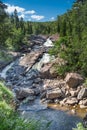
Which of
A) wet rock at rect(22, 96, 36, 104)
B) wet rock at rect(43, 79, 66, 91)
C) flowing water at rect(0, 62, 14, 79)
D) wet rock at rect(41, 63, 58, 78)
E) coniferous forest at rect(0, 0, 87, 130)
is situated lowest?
flowing water at rect(0, 62, 14, 79)

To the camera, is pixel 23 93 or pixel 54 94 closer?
pixel 54 94

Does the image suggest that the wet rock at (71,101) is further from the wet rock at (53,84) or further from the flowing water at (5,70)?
the flowing water at (5,70)

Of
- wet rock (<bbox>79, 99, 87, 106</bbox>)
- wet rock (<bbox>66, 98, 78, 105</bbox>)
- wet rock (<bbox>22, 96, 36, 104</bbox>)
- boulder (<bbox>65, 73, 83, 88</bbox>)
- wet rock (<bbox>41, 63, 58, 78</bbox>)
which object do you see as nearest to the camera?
wet rock (<bbox>79, 99, 87, 106</bbox>)

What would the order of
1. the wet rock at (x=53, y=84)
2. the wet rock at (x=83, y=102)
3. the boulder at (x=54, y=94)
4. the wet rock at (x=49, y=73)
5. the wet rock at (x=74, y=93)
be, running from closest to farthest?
the wet rock at (x=83, y=102) < the boulder at (x=54, y=94) < the wet rock at (x=74, y=93) < the wet rock at (x=53, y=84) < the wet rock at (x=49, y=73)

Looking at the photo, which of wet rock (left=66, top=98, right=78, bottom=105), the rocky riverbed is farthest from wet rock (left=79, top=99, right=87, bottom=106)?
wet rock (left=66, top=98, right=78, bottom=105)

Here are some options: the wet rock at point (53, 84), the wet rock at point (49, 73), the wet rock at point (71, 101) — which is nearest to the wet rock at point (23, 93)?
the wet rock at point (53, 84)

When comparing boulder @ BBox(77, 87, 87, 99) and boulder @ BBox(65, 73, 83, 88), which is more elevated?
boulder @ BBox(65, 73, 83, 88)

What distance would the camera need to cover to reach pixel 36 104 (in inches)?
1247

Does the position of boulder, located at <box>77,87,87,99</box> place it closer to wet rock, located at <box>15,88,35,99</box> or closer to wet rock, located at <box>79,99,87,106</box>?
wet rock, located at <box>79,99,87,106</box>

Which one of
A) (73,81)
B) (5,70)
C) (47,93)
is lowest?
(5,70)

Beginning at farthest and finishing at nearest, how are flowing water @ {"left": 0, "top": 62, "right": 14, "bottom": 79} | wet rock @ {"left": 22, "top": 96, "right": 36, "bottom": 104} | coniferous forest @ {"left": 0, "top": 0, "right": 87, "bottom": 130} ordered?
1. flowing water @ {"left": 0, "top": 62, "right": 14, "bottom": 79}
2. wet rock @ {"left": 22, "top": 96, "right": 36, "bottom": 104}
3. coniferous forest @ {"left": 0, "top": 0, "right": 87, "bottom": 130}

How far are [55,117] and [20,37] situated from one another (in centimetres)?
6029

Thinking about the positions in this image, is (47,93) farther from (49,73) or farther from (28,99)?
(49,73)

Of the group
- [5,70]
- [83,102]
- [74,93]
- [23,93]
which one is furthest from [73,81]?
[5,70]
